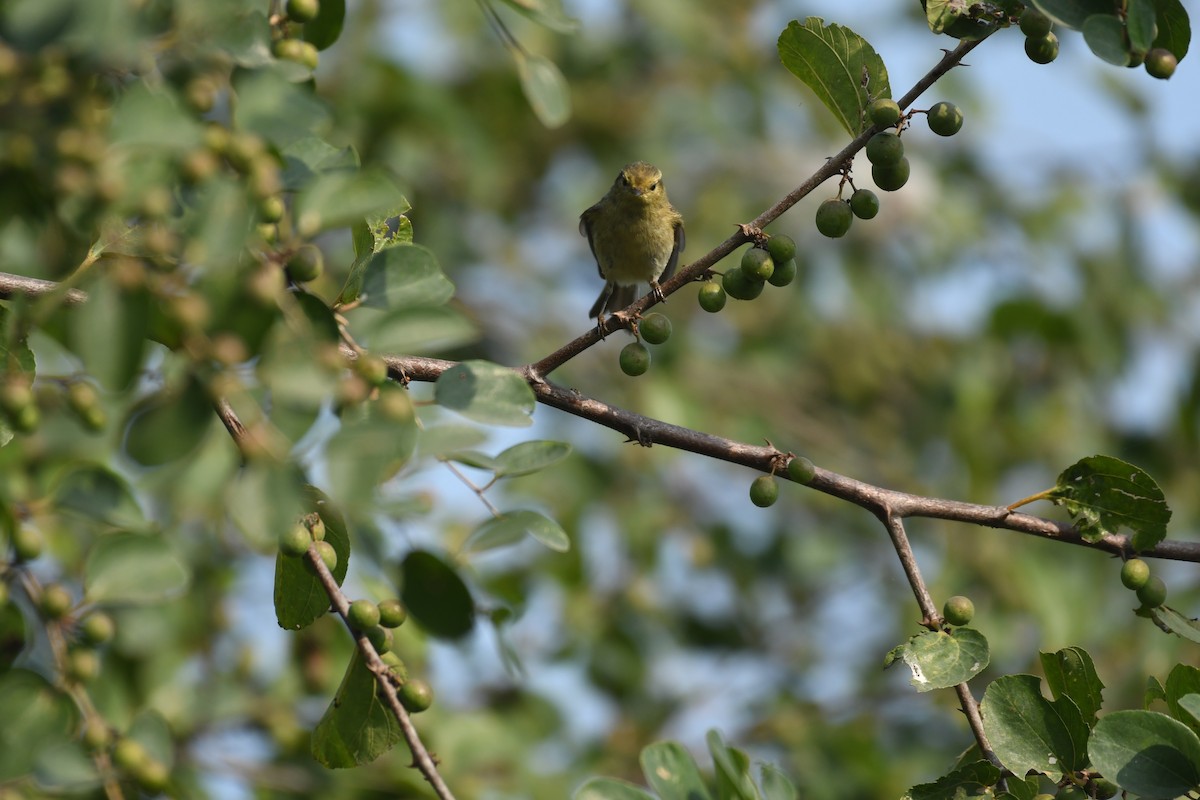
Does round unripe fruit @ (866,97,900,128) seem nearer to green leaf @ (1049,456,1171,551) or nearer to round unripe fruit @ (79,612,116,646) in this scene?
green leaf @ (1049,456,1171,551)

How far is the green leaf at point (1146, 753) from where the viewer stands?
1820 millimetres

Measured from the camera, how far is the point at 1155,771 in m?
1.83

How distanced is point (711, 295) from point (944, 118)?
50 cm

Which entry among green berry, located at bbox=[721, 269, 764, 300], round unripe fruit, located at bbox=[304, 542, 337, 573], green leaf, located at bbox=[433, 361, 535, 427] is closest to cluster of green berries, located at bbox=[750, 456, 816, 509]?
green berry, located at bbox=[721, 269, 764, 300]

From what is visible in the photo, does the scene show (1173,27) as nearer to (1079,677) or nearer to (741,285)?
(741,285)

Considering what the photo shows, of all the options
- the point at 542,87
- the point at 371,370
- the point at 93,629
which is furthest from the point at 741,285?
the point at 93,629

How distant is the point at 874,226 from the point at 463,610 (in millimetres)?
5929

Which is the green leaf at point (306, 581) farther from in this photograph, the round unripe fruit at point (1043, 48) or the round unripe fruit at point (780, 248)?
the round unripe fruit at point (1043, 48)

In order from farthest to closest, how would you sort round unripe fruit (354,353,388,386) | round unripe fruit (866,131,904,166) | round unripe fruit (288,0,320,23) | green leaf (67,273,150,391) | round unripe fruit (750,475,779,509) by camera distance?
round unripe fruit (750,475,779,509) → round unripe fruit (866,131,904,166) → round unripe fruit (288,0,320,23) → round unripe fruit (354,353,388,386) → green leaf (67,273,150,391)

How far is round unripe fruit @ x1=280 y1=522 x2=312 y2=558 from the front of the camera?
1879 millimetres

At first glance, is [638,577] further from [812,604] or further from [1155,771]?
[1155,771]

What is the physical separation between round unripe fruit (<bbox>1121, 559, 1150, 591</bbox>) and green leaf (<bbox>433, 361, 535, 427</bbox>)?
112cm

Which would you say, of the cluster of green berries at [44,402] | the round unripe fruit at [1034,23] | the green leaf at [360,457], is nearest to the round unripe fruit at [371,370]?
the green leaf at [360,457]

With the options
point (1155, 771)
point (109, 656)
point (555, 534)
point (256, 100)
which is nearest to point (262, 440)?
point (256, 100)
